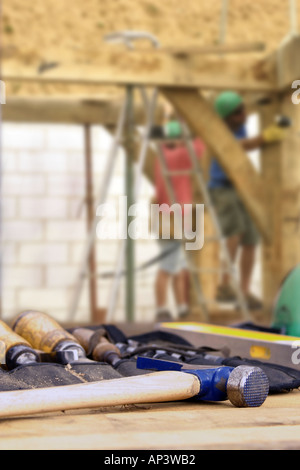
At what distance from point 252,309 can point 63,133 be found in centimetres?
182

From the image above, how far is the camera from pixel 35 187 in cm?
494

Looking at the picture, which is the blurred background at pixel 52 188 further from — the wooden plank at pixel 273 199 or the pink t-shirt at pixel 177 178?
the wooden plank at pixel 273 199

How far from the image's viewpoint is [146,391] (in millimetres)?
997

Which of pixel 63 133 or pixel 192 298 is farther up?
pixel 63 133

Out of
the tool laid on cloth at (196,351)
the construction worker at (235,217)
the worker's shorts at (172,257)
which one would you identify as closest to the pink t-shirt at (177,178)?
the construction worker at (235,217)

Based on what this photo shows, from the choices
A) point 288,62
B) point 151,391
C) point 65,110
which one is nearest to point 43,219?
point 65,110

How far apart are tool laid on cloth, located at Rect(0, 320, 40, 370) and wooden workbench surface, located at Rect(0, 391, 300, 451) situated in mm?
185

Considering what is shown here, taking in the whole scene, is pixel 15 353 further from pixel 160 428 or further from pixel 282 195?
pixel 282 195

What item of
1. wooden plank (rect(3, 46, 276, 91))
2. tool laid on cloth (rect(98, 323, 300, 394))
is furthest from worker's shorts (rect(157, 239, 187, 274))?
tool laid on cloth (rect(98, 323, 300, 394))

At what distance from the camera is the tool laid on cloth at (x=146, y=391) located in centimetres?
93
